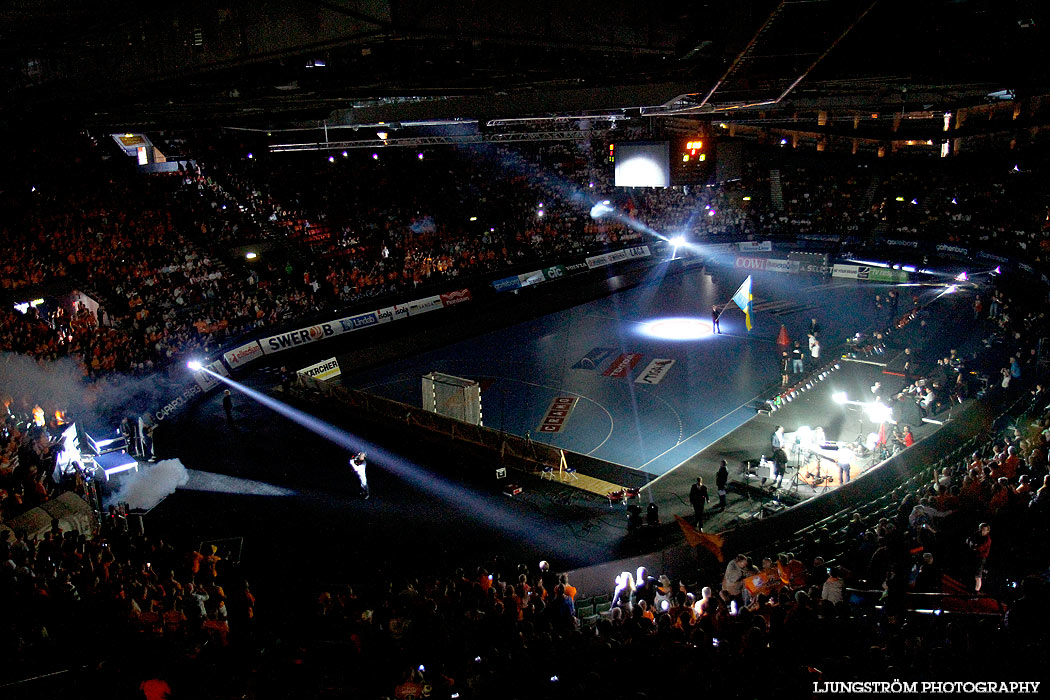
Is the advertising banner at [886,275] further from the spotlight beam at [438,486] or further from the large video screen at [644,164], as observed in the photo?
the spotlight beam at [438,486]

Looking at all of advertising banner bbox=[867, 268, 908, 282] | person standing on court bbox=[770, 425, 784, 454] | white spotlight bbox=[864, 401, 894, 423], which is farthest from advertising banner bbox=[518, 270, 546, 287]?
person standing on court bbox=[770, 425, 784, 454]

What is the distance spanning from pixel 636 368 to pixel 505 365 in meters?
4.61

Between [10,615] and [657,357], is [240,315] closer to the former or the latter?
[657,357]

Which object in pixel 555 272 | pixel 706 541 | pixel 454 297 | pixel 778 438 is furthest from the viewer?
pixel 555 272

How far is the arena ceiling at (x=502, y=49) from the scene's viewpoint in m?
6.83

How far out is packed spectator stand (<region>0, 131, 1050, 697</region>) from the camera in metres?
7.39

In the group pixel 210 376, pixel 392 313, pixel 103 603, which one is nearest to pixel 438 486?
pixel 103 603

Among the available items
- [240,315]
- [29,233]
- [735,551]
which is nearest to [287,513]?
[735,551]

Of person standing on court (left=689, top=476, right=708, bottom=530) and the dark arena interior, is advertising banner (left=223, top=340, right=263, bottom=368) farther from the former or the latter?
person standing on court (left=689, top=476, right=708, bottom=530)

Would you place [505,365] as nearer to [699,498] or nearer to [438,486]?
[438,486]

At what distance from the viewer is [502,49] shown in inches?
336

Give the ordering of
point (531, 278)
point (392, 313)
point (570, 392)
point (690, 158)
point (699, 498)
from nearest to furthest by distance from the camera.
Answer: point (699, 498)
point (690, 158)
point (570, 392)
point (392, 313)
point (531, 278)

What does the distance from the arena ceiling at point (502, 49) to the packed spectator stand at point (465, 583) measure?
18.5ft

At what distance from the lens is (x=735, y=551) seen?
43.7 ft
